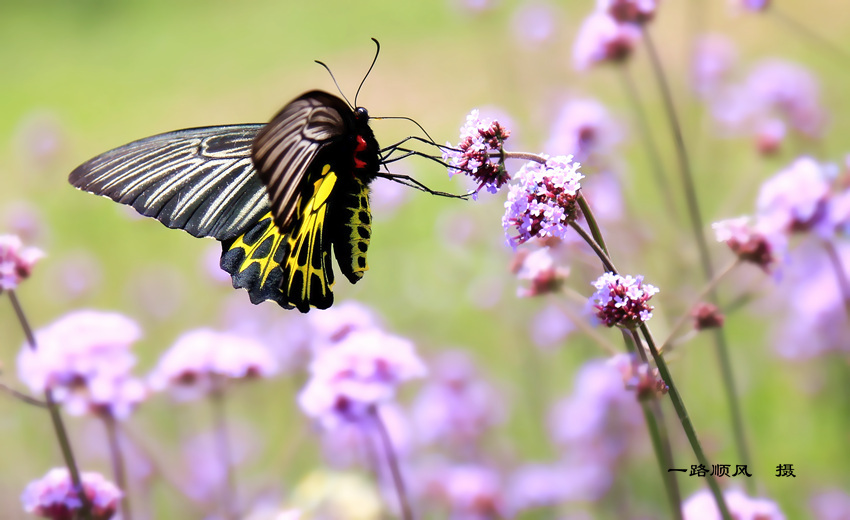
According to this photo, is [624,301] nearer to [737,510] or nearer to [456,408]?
[737,510]

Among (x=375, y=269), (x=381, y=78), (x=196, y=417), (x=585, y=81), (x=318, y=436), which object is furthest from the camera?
(x=381, y=78)

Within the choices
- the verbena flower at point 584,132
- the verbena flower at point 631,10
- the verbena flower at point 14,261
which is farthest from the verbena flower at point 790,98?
the verbena flower at point 14,261

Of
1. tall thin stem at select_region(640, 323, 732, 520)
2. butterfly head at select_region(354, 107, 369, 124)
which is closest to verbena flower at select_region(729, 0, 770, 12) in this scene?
butterfly head at select_region(354, 107, 369, 124)

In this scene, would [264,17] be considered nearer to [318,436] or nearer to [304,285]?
[318,436]

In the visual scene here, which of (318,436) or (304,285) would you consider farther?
(318,436)

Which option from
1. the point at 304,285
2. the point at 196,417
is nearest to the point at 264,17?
the point at 196,417
